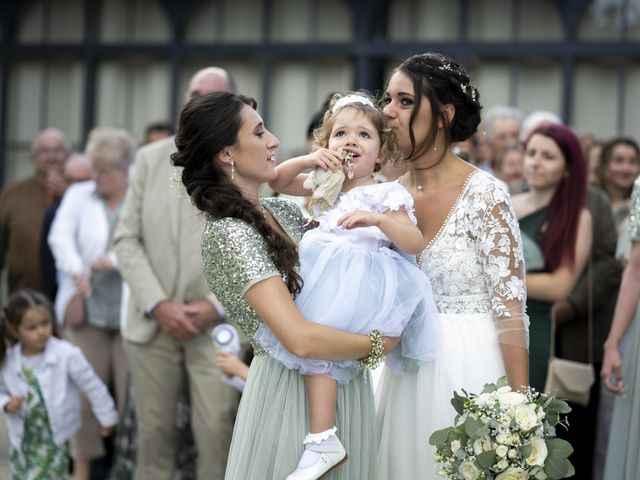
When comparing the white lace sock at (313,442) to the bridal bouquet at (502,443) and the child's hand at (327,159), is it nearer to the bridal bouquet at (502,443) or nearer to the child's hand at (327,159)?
the bridal bouquet at (502,443)

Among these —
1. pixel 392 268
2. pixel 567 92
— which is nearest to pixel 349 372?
pixel 392 268

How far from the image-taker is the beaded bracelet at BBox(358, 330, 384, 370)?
4.29 m

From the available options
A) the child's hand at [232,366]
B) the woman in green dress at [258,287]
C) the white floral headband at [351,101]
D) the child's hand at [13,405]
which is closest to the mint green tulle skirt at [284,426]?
the woman in green dress at [258,287]

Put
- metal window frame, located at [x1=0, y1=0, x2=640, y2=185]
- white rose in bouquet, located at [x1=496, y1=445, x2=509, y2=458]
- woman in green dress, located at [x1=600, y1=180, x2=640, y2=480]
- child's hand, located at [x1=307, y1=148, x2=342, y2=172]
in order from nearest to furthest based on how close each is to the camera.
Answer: white rose in bouquet, located at [x1=496, y1=445, x2=509, y2=458] → child's hand, located at [x1=307, y1=148, x2=342, y2=172] → woman in green dress, located at [x1=600, y1=180, x2=640, y2=480] → metal window frame, located at [x1=0, y1=0, x2=640, y2=185]

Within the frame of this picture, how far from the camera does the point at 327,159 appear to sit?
4402 millimetres

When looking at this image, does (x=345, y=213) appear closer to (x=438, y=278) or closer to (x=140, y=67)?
(x=438, y=278)

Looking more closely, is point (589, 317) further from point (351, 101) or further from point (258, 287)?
point (258, 287)

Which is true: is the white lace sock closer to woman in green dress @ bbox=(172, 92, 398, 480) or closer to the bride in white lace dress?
woman in green dress @ bbox=(172, 92, 398, 480)

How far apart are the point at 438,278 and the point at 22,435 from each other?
133 inches

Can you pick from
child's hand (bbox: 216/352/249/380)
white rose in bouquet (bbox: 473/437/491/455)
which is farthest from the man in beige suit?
white rose in bouquet (bbox: 473/437/491/455)

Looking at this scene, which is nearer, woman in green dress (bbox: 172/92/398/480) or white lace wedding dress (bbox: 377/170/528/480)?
woman in green dress (bbox: 172/92/398/480)

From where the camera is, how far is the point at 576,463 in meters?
7.26

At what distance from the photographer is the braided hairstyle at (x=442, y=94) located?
4.70m

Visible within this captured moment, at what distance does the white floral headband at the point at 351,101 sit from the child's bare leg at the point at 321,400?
1.00 m
